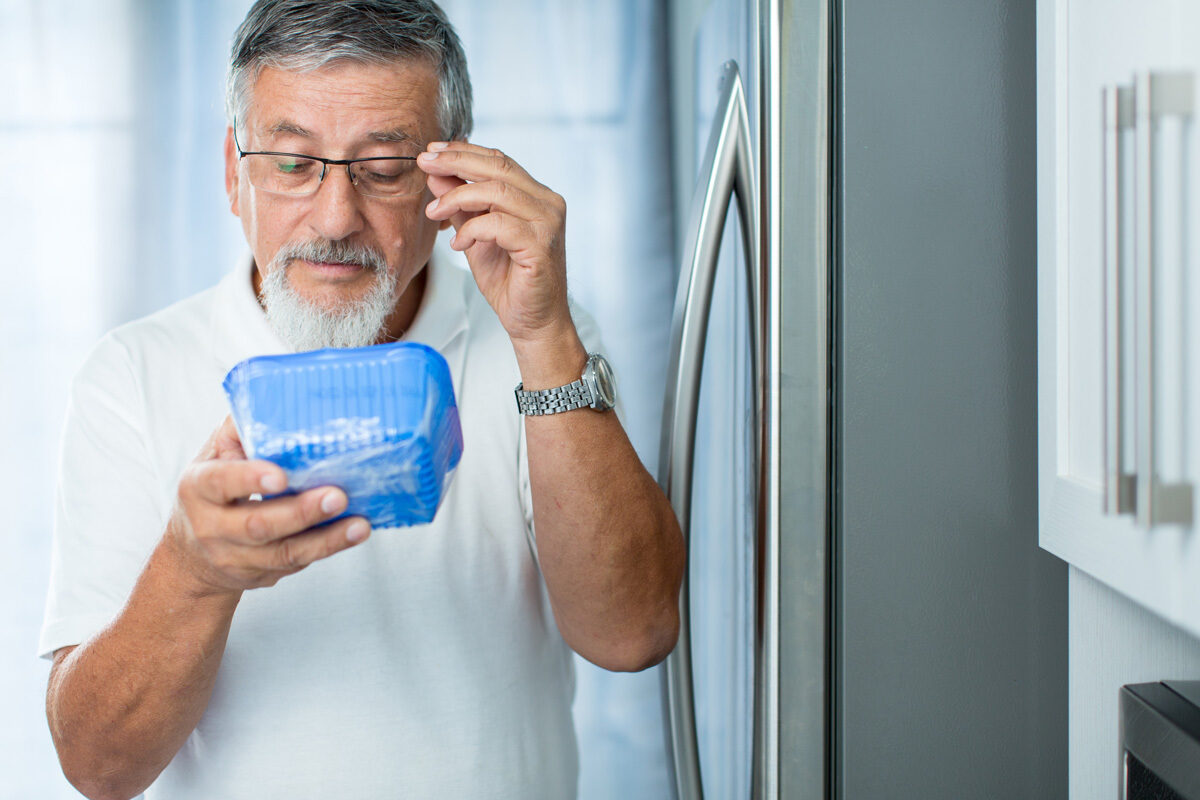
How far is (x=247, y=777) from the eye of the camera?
0.90 m

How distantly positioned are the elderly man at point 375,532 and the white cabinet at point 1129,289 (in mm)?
391

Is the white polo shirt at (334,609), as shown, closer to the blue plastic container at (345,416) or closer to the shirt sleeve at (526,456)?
the shirt sleeve at (526,456)

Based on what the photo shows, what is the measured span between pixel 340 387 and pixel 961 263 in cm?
52

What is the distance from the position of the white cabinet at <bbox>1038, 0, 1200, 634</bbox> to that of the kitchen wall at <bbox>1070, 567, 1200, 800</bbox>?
10 centimetres

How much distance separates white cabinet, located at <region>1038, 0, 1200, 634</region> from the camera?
470mm

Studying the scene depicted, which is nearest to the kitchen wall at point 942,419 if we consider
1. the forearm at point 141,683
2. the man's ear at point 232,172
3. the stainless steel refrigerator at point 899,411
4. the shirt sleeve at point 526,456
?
the stainless steel refrigerator at point 899,411

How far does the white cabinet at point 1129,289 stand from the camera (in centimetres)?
47

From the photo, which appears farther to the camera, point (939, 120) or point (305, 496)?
point (939, 120)

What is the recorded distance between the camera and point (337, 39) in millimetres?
849

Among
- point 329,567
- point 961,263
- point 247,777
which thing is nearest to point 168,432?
point 329,567

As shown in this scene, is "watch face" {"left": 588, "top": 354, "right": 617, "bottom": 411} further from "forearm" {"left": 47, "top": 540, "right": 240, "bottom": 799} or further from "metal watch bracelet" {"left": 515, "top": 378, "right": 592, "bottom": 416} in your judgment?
"forearm" {"left": 47, "top": 540, "right": 240, "bottom": 799}

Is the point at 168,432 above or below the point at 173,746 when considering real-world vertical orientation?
above

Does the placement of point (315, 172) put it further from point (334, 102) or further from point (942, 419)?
point (942, 419)

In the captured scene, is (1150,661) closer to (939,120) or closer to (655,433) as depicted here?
(939,120)
